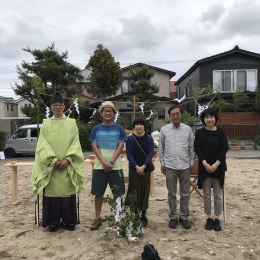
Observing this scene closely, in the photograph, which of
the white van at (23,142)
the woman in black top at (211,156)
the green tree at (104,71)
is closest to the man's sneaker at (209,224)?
the woman in black top at (211,156)

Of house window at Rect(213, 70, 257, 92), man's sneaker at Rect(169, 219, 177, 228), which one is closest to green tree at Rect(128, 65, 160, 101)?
house window at Rect(213, 70, 257, 92)

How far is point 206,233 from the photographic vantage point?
3.82m

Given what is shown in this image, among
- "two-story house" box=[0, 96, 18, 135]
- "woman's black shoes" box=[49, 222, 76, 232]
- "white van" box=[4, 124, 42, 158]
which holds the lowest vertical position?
"woman's black shoes" box=[49, 222, 76, 232]

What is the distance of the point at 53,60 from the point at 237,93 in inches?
429

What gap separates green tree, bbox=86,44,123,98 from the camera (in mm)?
18391

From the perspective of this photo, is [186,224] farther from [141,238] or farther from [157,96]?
[157,96]

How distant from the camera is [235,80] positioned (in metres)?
19.9

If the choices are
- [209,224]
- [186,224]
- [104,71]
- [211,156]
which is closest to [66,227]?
[186,224]

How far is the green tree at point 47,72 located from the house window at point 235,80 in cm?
911

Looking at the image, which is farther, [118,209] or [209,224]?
[209,224]

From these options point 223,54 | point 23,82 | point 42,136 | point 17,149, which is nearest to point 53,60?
point 23,82

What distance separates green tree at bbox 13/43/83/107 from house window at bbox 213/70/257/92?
29.9 feet

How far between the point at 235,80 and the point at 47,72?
1185 centimetres

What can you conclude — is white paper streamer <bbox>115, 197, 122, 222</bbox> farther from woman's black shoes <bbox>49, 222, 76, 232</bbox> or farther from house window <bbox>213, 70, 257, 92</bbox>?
house window <bbox>213, 70, 257, 92</bbox>
